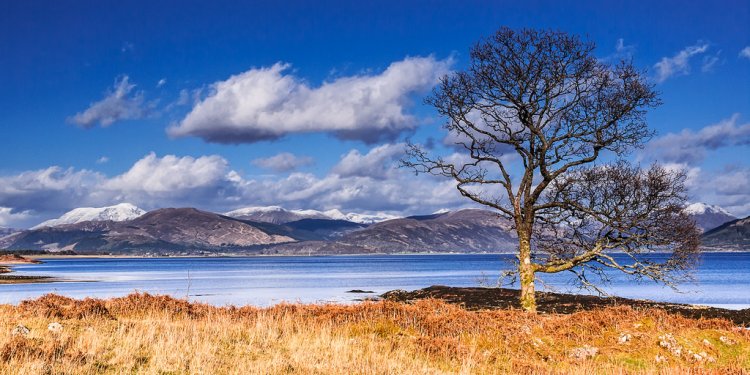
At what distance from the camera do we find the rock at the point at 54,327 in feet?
61.9

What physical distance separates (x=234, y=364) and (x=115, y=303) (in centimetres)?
1254

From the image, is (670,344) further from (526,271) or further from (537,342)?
(526,271)

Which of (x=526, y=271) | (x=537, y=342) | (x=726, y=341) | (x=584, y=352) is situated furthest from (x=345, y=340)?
(x=726, y=341)

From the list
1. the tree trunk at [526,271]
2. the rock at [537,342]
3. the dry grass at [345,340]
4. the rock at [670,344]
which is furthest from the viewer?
the tree trunk at [526,271]

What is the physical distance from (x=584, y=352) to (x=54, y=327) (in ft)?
49.0

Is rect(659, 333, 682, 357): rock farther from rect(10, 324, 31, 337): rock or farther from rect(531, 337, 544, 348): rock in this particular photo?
rect(10, 324, 31, 337): rock

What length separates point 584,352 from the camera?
1925 centimetres

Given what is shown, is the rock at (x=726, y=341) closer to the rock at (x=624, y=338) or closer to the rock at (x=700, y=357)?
the rock at (x=700, y=357)

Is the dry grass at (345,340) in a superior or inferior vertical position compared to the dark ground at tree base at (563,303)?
superior

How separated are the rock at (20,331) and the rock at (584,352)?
14.7 meters

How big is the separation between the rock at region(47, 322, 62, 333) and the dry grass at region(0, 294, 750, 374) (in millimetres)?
211

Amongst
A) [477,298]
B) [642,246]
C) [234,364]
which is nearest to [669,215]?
[642,246]

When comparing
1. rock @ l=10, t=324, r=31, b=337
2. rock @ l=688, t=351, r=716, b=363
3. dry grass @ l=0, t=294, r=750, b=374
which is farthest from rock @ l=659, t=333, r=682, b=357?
rock @ l=10, t=324, r=31, b=337

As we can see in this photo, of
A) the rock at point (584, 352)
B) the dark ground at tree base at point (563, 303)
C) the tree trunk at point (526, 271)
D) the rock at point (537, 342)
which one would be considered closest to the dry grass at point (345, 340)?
the rock at point (537, 342)
